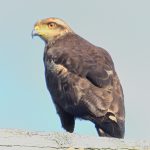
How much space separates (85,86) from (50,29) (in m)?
3.04

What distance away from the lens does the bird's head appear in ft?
33.0

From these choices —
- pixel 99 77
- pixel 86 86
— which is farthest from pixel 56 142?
pixel 99 77

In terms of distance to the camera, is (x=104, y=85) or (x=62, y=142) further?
(x=104, y=85)

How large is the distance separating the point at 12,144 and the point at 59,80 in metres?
5.34

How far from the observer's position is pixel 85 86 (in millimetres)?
7539

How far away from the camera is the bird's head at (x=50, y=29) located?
396 inches

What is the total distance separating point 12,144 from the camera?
292 cm

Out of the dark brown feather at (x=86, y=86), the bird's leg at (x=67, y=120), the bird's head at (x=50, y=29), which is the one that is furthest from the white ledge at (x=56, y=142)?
the bird's head at (x=50, y=29)

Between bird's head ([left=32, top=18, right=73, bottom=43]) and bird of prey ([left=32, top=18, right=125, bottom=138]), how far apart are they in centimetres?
74

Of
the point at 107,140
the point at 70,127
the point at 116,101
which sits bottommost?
the point at 70,127

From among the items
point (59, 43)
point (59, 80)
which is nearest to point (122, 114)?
point (59, 80)

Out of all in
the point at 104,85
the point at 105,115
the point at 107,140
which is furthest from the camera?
the point at 104,85

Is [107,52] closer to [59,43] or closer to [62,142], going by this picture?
[59,43]

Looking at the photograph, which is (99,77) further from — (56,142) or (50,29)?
(56,142)
